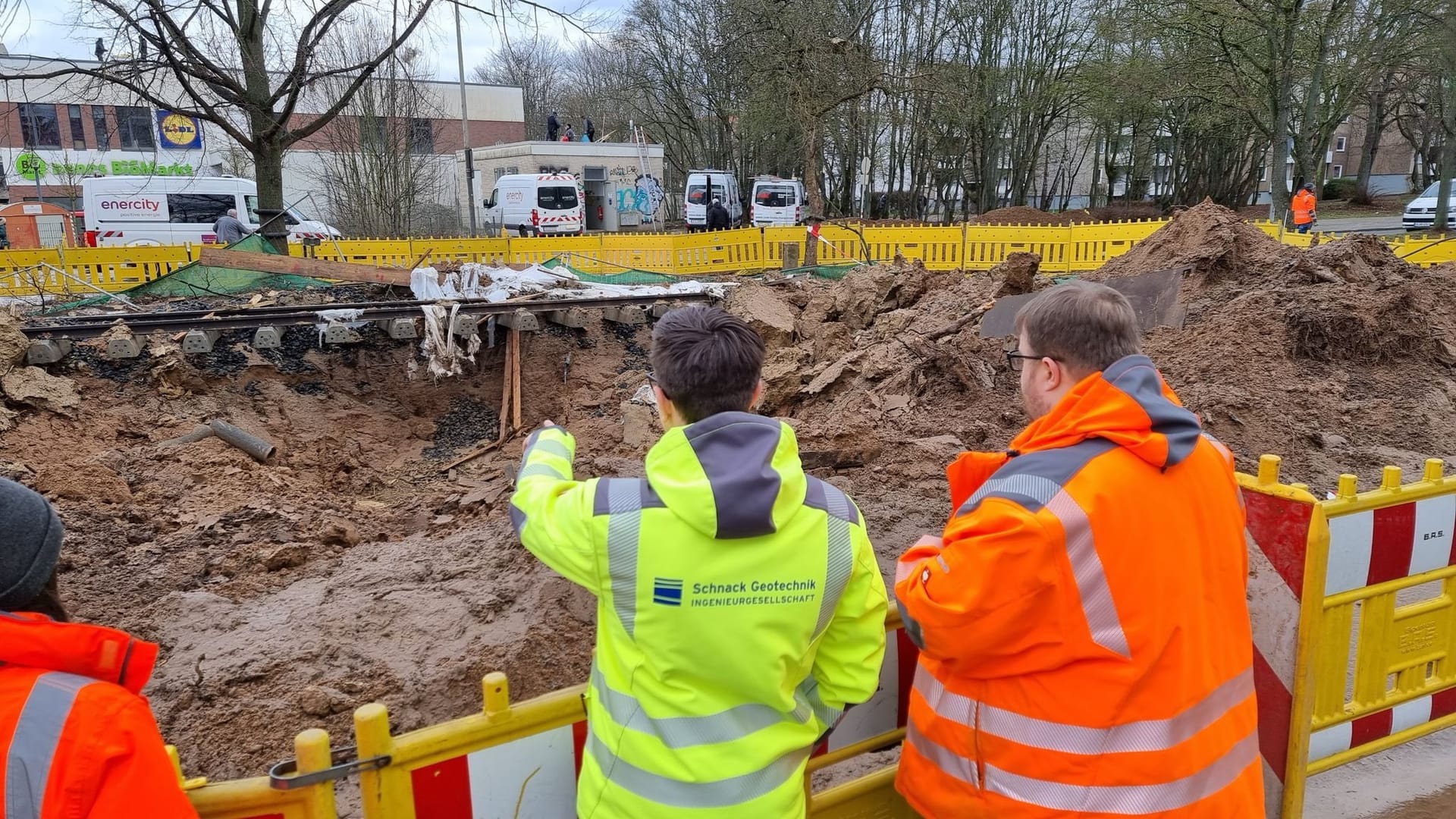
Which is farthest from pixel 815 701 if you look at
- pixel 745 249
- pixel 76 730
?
pixel 745 249

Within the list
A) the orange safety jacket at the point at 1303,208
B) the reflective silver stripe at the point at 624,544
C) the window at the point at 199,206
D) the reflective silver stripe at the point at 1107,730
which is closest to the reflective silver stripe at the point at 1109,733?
the reflective silver stripe at the point at 1107,730

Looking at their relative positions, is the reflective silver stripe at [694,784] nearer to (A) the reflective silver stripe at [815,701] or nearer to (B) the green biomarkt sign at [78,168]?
(A) the reflective silver stripe at [815,701]

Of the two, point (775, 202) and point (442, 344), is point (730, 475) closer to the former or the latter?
point (442, 344)

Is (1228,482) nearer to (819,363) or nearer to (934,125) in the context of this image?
(819,363)

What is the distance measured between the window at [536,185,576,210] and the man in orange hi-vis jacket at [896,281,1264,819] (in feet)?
93.0

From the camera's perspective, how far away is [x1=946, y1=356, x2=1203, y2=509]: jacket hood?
1678mm

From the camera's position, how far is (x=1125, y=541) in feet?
5.47

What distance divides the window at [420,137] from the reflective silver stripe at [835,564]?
25.3m

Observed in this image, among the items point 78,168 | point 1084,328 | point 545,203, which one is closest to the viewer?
point 1084,328

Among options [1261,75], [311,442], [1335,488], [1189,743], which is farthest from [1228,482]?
[1261,75]

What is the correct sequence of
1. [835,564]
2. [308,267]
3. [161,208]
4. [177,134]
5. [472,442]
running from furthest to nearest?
[177,134] → [161,208] → [308,267] → [472,442] → [835,564]

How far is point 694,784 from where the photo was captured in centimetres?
166

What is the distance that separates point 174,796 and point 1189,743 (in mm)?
1866

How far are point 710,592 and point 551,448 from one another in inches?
22.6
